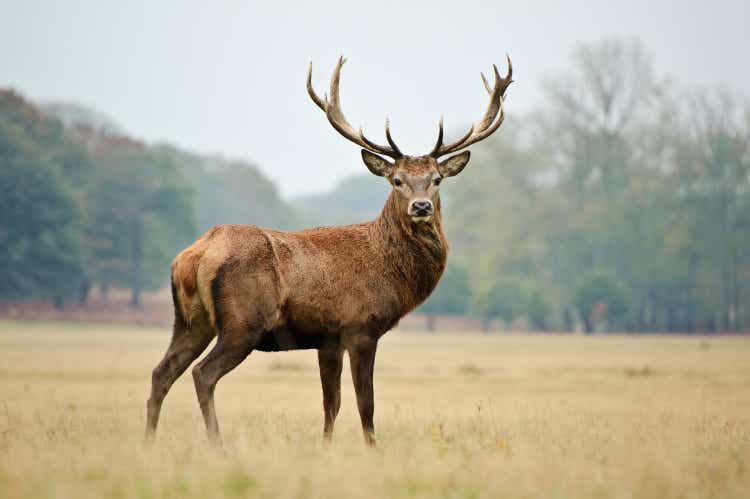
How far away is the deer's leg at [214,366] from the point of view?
8.91 m

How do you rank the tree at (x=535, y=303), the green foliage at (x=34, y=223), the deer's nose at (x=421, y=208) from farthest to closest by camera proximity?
1. the tree at (x=535, y=303)
2. the green foliage at (x=34, y=223)
3. the deer's nose at (x=421, y=208)

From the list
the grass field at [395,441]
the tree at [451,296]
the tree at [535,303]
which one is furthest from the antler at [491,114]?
the tree at [451,296]

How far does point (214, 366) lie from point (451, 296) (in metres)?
58.8

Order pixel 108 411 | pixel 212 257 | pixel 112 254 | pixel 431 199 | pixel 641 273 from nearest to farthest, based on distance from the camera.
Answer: pixel 212 257 < pixel 431 199 < pixel 108 411 < pixel 641 273 < pixel 112 254

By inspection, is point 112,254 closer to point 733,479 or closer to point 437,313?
point 437,313

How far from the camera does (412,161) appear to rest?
10.0 m

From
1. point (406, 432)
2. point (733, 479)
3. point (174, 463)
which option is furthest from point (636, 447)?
point (174, 463)

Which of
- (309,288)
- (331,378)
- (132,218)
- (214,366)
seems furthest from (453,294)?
(214,366)

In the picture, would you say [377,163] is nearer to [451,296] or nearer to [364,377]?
[364,377]

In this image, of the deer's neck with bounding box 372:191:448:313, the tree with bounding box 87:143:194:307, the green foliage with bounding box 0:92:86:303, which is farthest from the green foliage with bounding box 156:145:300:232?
the deer's neck with bounding box 372:191:448:313

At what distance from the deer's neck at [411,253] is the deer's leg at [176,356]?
183 centimetres

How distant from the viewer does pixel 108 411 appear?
13359 millimetres

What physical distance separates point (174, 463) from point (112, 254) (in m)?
61.8

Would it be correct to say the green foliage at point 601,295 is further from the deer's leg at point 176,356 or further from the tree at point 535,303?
the deer's leg at point 176,356
